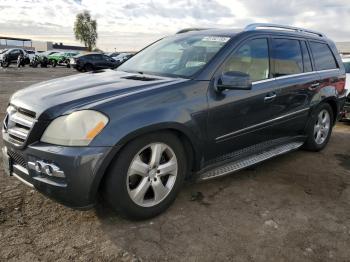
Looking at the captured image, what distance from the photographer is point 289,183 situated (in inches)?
163

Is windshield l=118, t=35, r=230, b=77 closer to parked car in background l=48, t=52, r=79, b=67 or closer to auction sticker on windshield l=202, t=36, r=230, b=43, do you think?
auction sticker on windshield l=202, t=36, r=230, b=43

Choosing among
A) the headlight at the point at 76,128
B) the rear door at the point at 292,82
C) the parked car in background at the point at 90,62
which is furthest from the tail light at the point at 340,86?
the parked car in background at the point at 90,62

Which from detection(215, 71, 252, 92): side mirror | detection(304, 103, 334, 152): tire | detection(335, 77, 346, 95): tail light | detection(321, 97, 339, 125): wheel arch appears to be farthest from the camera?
detection(335, 77, 346, 95): tail light

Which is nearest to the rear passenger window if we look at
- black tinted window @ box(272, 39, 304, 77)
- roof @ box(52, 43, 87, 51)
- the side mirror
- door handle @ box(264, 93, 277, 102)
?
black tinted window @ box(272, 39, 304, 77)

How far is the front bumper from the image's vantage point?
2.66 m

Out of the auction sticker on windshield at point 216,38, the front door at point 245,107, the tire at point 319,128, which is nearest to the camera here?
the front door at point 245,107

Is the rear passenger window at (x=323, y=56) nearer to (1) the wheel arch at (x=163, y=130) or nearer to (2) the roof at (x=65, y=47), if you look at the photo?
(1) the wheel arch at (x=163, y=130)

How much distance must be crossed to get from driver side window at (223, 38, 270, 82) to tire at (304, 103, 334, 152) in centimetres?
137

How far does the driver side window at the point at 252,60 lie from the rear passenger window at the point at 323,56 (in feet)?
4.17

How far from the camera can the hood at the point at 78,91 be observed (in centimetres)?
285

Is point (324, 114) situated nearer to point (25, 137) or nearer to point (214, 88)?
point (214, 88)

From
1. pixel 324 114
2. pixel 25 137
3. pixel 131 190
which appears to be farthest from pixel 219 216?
pixel 324 114

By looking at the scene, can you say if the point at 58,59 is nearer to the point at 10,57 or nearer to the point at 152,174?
the point at 10,57

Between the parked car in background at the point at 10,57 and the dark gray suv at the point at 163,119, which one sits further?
the parked car in background at the point at 10,57
